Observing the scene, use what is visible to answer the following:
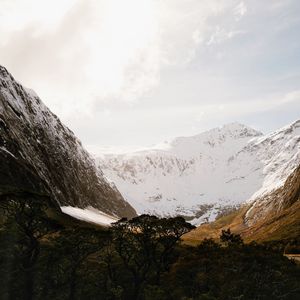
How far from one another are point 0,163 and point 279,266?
109899mm

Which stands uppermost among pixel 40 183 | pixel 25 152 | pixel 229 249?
pixel 25 152

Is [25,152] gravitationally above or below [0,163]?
above

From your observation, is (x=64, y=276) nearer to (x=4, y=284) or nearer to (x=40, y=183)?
(x=4, y=284)

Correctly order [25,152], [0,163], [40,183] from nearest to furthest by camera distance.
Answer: [0,163]
[40,183]
[25,152]

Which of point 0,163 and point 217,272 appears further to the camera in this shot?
point 0,163

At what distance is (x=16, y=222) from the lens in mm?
68812

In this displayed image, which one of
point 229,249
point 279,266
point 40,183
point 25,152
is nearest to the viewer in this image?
point 279,266

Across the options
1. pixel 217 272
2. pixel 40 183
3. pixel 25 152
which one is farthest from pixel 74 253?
pixel 25 152

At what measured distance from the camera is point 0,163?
154125mm

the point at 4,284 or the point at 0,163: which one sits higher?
the point at 0,163

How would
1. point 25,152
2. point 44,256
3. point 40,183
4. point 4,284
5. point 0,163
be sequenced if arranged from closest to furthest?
point 4,284, point 44,256, point 0,163, point 40,183, point 25,152

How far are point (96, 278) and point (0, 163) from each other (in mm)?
90393

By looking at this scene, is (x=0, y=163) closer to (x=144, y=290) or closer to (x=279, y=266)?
(x=144, y=290)

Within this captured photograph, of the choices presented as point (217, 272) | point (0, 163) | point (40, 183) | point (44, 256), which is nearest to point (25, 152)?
point (40, 183)
